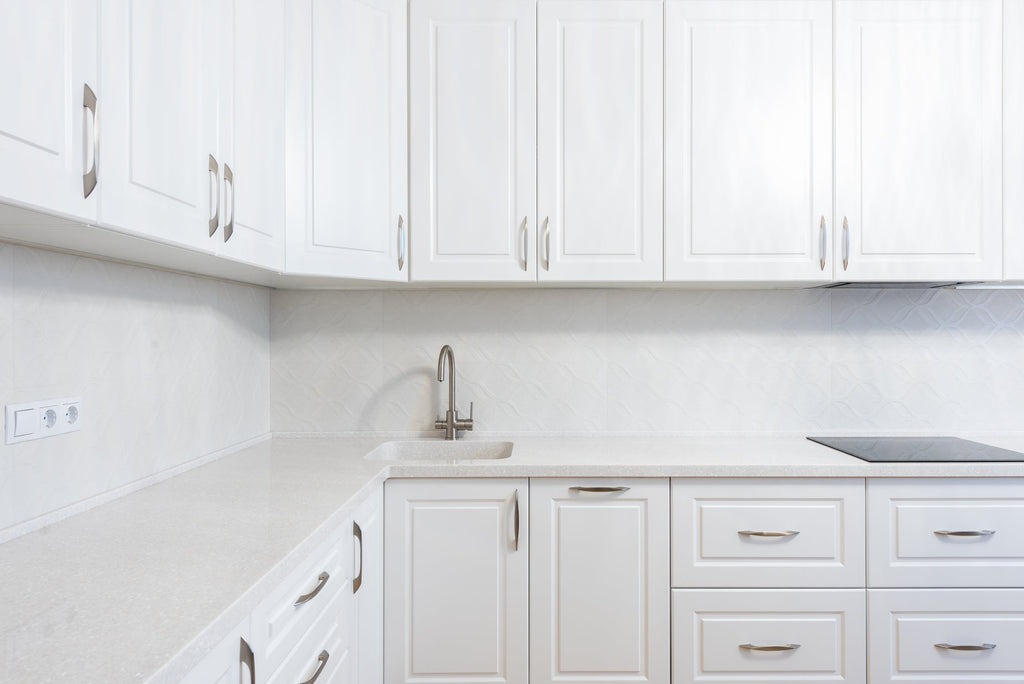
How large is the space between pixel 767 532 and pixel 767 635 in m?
0.30

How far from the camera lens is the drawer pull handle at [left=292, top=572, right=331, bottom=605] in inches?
44.9

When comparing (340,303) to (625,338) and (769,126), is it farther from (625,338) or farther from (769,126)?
(769,126)

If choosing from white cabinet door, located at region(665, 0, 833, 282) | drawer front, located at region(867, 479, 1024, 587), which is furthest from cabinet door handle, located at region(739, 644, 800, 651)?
white cabinet door, located at region(665, 0, 833, 282)

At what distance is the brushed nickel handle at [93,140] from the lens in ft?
3.01

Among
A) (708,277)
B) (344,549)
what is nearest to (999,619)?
(708,277)

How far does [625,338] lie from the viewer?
238 cm

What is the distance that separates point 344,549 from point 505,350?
1.07 meters

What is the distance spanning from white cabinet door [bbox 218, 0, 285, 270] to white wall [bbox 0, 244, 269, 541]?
311mm

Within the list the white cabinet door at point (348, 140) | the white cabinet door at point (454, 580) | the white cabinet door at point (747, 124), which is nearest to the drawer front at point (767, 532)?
the white cabinet door at point (454, 580)

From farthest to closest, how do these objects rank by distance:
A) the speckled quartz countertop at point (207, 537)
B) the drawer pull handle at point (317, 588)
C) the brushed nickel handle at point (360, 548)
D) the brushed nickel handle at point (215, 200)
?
1. the brushed nickel handle at point (360, 548)
2. the brushed nickel handle at point (215, 200)
3. the drawer pull handle at point (317, 588)
4. the speckled quartz countertop at point (207, 537)

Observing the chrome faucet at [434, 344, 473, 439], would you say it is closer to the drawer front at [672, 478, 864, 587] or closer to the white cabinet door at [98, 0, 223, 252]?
the drawer front at [672, 478, 864, 587]

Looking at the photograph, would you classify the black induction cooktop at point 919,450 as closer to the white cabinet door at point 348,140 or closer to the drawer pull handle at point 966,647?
the drawer pull handle at point 966,647

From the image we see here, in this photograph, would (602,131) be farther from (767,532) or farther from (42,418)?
(42,418)

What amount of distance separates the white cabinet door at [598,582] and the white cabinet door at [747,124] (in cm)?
83
